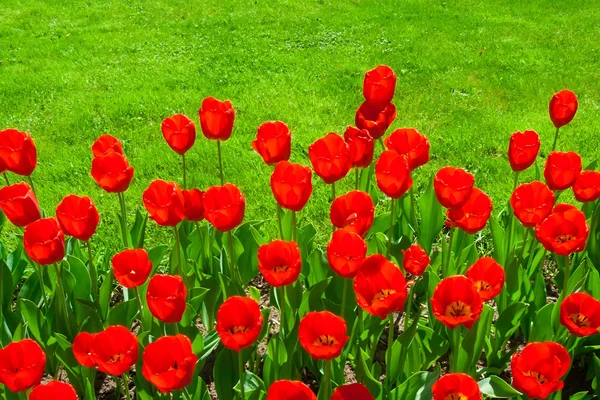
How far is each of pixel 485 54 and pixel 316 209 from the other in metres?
3.14

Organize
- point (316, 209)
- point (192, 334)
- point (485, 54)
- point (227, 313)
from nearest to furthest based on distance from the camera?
point (227, 313) → point (192, 334) → point (316, 209) → point (485, 54)

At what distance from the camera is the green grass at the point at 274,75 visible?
501cm

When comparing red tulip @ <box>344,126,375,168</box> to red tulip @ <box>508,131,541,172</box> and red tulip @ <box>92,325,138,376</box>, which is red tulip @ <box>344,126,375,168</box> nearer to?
red tulip @ <box>508,131,541,172</box>

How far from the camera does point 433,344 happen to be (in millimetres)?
2547

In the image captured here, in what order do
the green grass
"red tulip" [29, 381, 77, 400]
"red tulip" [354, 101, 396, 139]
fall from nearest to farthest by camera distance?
"red tulip" [29, 381, 77, 400] → "red tulip" [354, 101, 396, 139] → the green grass

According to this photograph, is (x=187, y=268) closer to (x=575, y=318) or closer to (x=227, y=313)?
(x=227, y=313)

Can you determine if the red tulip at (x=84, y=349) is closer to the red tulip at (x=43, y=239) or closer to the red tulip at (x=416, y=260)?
the red tulip at (x=43, y=239)

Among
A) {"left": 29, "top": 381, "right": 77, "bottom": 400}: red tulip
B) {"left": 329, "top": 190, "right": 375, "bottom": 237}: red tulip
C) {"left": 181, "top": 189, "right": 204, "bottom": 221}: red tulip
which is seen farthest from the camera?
{"left": 181, "top": 189, "right": 204, "bottom": 221}: red tulip

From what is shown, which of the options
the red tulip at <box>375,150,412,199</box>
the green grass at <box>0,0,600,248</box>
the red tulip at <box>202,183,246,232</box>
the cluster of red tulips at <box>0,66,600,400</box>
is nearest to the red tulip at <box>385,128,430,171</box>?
the cluster of red tulips at <box>0,66,600,400</box>

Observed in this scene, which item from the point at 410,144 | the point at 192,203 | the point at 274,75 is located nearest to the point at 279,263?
the point at 192,203

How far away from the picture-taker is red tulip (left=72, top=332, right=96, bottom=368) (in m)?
2.02

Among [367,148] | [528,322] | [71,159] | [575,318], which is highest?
[367,148]

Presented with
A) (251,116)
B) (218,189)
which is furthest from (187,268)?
(251,116)

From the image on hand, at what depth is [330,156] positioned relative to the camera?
8.07 ft
